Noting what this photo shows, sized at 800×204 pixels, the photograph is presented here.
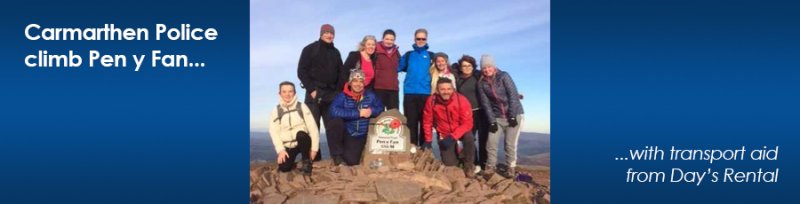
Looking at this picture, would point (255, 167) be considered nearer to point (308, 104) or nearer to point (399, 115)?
point (308, 104)

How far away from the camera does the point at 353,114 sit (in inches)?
361

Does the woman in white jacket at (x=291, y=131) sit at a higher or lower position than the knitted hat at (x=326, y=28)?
lower

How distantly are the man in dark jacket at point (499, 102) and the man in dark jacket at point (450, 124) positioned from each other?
0.32 m

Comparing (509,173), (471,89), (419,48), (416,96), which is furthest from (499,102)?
→ (419,48)

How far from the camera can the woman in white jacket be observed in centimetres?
871

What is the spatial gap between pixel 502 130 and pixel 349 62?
8.26 ft

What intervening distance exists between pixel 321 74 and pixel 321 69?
0.29ft

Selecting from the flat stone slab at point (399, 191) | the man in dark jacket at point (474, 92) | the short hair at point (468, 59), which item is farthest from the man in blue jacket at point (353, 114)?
the short hair at point (468, 59)

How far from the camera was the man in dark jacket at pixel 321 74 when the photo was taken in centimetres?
937

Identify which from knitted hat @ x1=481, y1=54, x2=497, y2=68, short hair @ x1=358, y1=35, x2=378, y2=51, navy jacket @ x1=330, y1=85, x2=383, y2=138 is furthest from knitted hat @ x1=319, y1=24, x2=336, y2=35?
knitted hat @ x1=481, y1=54, x2=497, y2=68

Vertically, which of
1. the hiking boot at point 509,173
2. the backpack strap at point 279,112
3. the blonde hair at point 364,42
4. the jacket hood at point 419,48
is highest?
the blonde hair at point 364,42

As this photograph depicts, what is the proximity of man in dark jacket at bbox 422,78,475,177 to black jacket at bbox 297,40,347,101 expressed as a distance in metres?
1.43

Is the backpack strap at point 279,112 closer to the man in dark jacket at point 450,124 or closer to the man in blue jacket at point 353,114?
the man in blue jacket at point 353,114

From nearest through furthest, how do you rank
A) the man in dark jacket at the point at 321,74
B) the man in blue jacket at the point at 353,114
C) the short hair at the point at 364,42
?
the man in blue jacket at the point at 353,114, the short hair at the point at 364,42, the man in dark jacket at the point at 321,74
